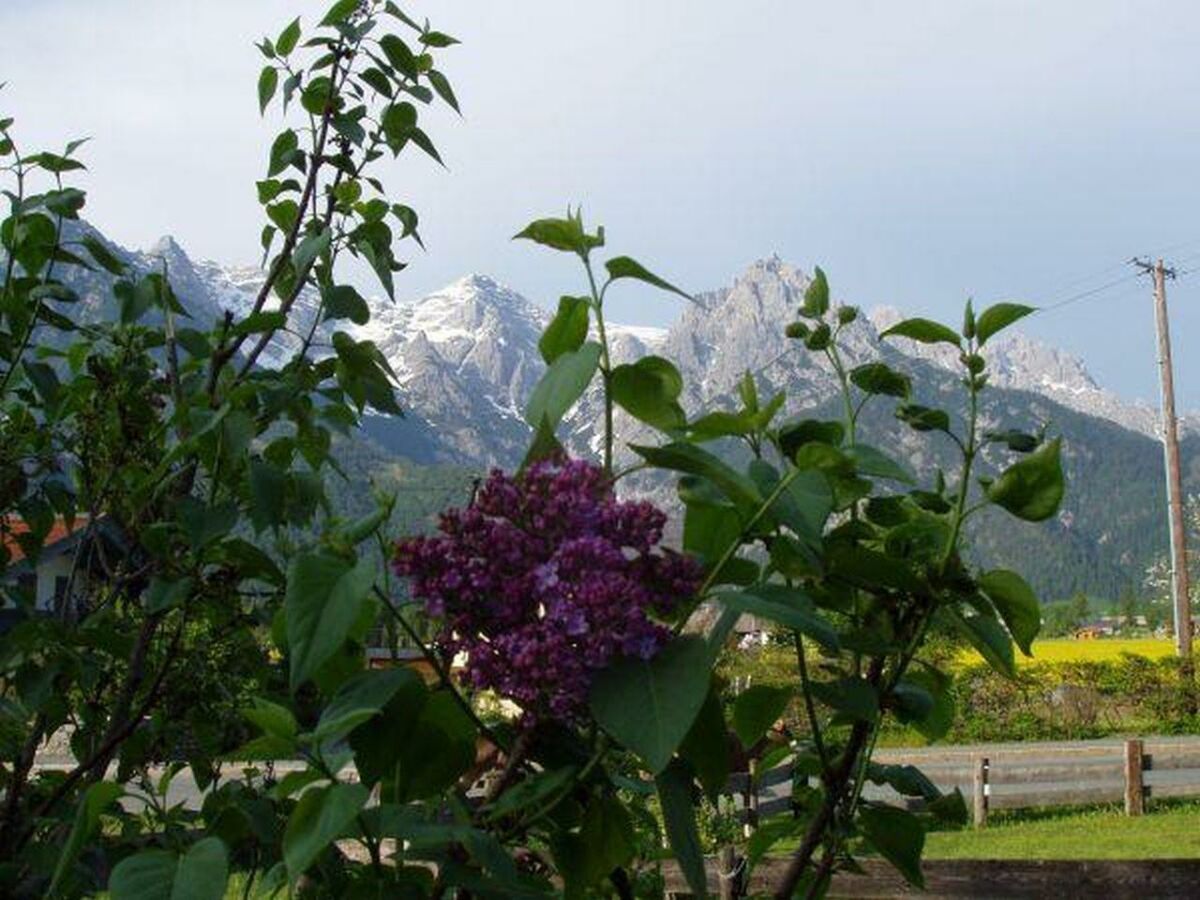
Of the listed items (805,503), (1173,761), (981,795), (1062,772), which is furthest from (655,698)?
(1173,761)

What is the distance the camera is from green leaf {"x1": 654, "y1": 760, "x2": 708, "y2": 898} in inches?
47.6

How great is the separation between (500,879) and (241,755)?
0.31 meters

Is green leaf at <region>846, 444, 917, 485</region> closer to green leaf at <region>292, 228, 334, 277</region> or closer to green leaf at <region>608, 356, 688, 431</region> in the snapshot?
green leaf at <region>608, 356, 688, 431</region>

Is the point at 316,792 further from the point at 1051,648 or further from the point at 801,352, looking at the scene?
the point at 1051,648

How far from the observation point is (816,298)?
5.73ft

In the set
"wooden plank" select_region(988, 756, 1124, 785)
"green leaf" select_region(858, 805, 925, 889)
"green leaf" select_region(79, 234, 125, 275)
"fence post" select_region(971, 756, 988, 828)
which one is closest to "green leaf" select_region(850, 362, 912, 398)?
"green leaf" select_region(858, 805, 925, 889)

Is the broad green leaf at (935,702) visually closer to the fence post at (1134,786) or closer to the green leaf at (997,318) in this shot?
the green leaf at (997,318)

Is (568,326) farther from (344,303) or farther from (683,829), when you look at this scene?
(344,303)

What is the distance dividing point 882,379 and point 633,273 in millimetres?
409

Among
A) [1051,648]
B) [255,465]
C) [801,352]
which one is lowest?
[1051,648]

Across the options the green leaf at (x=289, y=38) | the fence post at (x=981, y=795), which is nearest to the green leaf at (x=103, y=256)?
the green leaf at (x=289, y=38)

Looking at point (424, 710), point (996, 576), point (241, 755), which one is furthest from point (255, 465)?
point (996, 576)

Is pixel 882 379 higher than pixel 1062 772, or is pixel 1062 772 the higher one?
pixel 882 379

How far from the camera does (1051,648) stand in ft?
329
